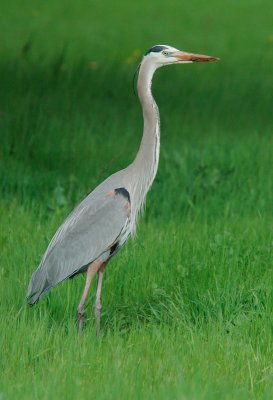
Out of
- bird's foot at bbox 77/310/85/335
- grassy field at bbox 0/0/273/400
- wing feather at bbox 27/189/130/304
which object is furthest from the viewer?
wing feather at bbox 27/189/130/304

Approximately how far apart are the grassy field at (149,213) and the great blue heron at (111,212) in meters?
0.29

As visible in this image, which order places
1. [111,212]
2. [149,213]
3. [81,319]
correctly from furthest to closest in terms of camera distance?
[149,213], [111,212], [81,319]

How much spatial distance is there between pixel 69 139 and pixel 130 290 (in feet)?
15.6

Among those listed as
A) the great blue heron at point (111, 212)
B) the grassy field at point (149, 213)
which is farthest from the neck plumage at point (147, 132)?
the grassy field at point (149, 213)

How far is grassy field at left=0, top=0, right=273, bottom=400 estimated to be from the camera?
215 inches

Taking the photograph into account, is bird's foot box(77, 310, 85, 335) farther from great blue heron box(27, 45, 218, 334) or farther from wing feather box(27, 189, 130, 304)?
wing feather box(27, 189, 130, 304)

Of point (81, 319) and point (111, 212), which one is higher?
point (111, 212)

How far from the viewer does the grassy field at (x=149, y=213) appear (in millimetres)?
5469

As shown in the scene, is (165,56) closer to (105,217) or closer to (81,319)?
(105,217)

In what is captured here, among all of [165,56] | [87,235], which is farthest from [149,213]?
[165,56]

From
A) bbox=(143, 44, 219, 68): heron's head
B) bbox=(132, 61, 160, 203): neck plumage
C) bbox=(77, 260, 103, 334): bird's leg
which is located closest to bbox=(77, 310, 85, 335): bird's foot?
bbox=(77, 260, 103, 334): bird's leg

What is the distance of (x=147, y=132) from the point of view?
6.45 meters

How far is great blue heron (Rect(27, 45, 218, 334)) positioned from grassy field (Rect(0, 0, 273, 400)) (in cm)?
29

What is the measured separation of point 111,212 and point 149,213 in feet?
9.54
